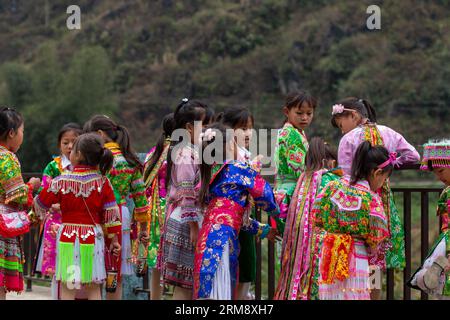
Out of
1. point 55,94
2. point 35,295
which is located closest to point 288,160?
point 35,295

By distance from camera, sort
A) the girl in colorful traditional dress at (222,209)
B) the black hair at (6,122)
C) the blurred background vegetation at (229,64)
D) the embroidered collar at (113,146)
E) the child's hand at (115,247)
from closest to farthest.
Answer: the girl in colorful traditional dress at (222,209), the black hair at (6,122), the child's hand at (115,247), the embroidered collar at (113,146), the blurred background vegetation at (229,64)

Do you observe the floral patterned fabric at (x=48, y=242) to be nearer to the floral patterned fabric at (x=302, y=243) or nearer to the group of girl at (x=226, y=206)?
the group of girl at (x=226, y=206)

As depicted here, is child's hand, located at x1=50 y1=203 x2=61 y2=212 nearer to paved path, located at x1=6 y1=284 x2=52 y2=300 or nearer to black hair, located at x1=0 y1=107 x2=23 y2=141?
black hair, located at x1=0 y1=107 x2=23 y2=141

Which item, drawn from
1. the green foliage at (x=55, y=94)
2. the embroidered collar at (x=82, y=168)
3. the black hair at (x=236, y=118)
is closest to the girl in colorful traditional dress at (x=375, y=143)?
the black hair at (x=236, y=118)

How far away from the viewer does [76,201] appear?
204 inches

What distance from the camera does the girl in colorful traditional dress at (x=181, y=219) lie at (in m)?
5.21

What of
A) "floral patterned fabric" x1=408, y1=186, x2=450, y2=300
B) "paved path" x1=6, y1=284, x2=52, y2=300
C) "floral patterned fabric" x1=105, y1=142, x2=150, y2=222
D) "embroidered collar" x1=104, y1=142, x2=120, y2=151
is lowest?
"paved path" x1=6, y1=284, x2=52, y2=300

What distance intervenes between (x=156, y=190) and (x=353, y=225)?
1.76 metres

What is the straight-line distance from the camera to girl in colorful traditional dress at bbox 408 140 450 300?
473cm

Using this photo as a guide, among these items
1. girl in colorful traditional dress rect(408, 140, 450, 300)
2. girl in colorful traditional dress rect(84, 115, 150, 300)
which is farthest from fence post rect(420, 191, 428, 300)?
girl in colorful traditional dress rect(84, 115, 150, 300)

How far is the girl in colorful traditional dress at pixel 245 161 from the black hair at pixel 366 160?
63cm

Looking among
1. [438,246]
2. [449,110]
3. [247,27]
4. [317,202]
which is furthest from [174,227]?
[247,27]

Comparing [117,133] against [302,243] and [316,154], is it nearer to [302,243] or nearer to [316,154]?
[316,154]

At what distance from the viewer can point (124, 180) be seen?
588cm
